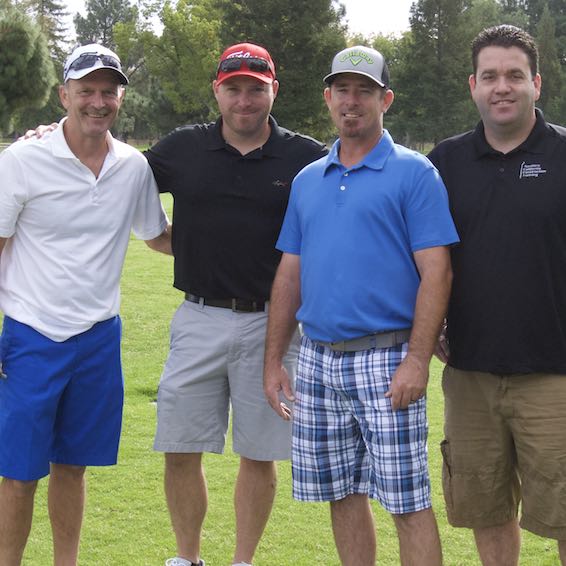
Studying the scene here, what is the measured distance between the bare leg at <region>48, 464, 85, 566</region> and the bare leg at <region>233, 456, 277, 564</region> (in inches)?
29.7

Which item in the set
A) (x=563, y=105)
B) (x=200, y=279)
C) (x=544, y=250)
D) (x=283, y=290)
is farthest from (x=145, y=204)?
(x=563, y=105)

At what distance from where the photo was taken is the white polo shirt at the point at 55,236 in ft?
12.2

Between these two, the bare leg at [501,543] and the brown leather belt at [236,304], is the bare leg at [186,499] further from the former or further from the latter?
the bare leg at [501,543]

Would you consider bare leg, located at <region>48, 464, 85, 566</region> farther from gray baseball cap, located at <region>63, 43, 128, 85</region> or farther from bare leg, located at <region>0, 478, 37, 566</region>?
gray baseball cap, located at <region>63, 43, 128, 85</region>

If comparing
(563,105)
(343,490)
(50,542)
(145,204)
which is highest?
(563,105)

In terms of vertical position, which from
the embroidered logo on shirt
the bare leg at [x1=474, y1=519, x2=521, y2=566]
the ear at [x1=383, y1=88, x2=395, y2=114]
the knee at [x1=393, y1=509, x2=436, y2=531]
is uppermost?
the ear at [x1=383, y1=88, x2=395, y2=114]

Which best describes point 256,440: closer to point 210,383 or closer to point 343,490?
point 210,383

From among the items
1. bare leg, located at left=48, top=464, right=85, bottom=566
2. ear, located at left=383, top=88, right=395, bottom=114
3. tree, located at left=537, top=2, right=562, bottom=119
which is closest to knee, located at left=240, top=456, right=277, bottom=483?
bare leg, located at left=48, top=464, right=85, bottom=566

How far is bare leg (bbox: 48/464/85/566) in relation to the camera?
3.96 metres

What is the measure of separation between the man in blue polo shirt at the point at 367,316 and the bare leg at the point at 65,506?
105 cm

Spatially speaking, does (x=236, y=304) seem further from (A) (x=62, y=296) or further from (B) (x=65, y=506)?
(B) (x=65, y=506)

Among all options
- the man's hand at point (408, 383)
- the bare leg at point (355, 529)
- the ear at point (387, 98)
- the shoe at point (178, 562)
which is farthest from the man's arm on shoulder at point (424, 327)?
the shoe at point (178, 562)

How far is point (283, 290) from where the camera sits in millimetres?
3775

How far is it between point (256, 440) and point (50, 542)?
1188 millimetres
